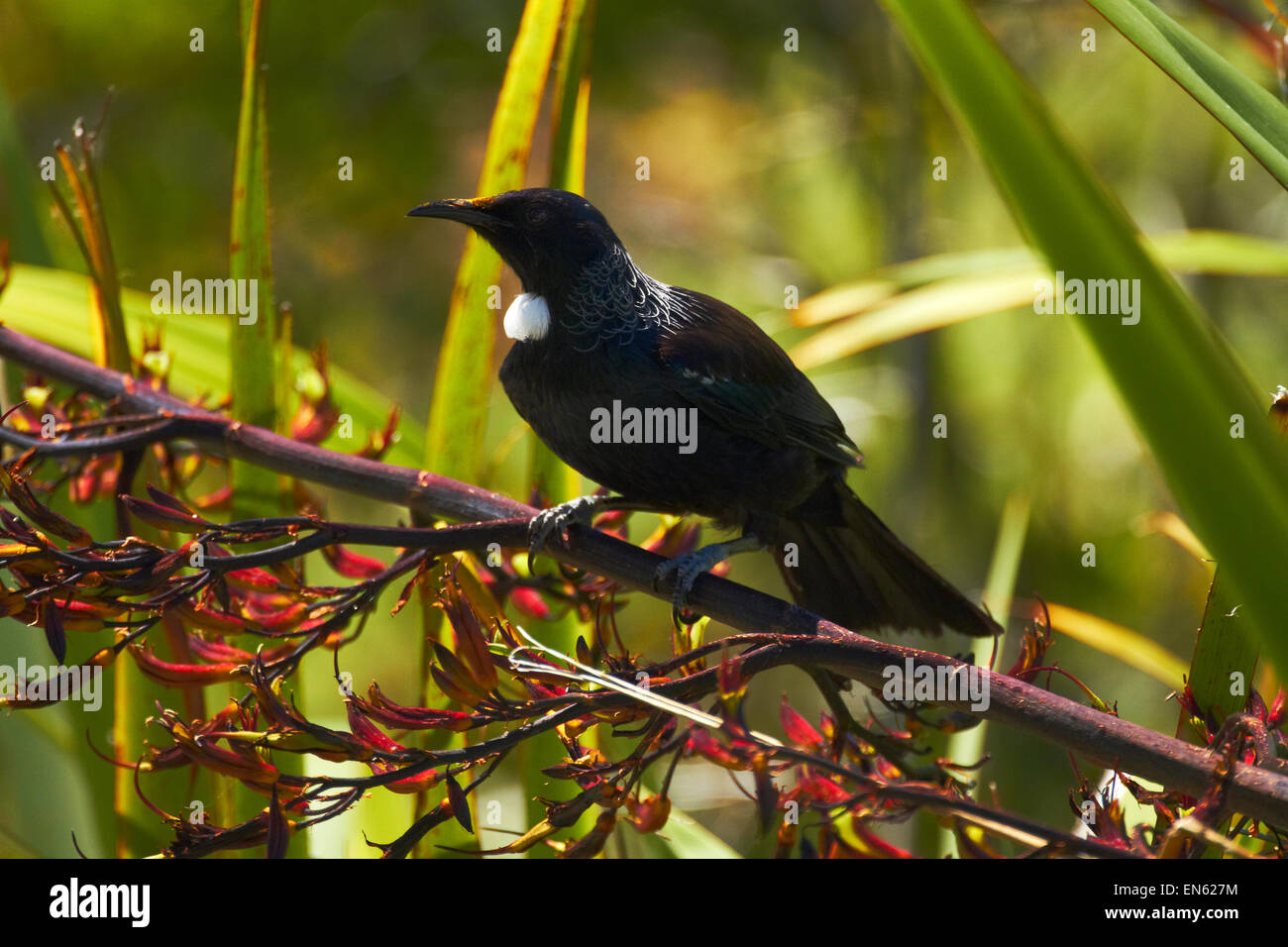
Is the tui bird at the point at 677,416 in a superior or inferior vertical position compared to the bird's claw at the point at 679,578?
superior

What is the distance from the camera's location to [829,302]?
5.73 ft

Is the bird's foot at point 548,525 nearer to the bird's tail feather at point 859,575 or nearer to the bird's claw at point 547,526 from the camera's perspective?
the bird's claw at point 547,526

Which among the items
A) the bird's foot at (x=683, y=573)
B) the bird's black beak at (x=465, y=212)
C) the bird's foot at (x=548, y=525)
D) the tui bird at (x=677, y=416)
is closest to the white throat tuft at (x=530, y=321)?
the tui bird at (x=677, y=416)

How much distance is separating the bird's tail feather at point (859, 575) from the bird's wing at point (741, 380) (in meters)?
0.08

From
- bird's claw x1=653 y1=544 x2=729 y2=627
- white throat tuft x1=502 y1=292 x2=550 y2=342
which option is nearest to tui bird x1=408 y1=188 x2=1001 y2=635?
white throat tuft x1=502 y1=292 x2=550 y2=342

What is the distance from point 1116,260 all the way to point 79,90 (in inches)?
135

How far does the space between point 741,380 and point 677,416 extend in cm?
11

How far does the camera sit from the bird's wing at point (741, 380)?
1254 millimetres

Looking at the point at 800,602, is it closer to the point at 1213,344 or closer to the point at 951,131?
the point at 1213,344

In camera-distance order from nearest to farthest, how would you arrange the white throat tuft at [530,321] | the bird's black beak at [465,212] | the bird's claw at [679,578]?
the bird's claw at [679,578], the bird's black beak at [465,212], the white throat tuft at [530,321]

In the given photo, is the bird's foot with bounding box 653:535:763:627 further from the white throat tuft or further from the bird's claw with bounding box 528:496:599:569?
the white throat tuft

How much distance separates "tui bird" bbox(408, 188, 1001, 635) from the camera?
120 cm

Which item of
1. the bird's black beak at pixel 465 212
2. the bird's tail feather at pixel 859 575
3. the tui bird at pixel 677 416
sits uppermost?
the bird's black beak at pixel 465 212
